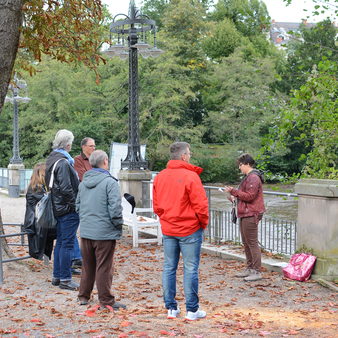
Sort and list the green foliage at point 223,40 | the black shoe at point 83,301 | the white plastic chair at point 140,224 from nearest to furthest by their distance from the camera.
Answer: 1. the black shoe at point 83,301
2. the white plastic chair at point 140,224
3. the green foliage at point 223,40

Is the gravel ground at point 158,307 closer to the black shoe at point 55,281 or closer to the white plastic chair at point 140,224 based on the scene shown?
the black shoe at point 55,281

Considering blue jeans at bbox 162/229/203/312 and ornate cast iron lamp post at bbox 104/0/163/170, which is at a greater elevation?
ornate cast iron lamp post at bbox 104/0/163/170

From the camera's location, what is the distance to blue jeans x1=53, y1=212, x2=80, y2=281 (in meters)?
7.34

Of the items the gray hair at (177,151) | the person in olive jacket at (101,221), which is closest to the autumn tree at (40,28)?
the person in olive jacket at (101,221)

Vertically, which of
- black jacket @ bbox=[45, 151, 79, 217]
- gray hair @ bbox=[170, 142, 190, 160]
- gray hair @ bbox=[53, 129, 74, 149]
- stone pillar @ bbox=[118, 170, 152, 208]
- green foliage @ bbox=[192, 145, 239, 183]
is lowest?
green foliage @ bbox=[192, 145, 239, 183]

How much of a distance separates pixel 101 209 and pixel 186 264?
108 cm

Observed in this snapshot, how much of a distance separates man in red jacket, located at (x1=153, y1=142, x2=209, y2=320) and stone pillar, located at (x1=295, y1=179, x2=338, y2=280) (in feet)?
8.79

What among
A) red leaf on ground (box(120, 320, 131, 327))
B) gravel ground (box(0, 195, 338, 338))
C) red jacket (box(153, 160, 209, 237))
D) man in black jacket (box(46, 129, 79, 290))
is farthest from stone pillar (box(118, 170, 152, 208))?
red leaf on ground (box(120, 320, 131, 327))

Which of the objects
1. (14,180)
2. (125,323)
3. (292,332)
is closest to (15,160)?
(14,180)

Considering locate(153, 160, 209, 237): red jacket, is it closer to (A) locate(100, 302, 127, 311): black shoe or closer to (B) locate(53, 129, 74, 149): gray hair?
(A) locate(100, 302, 127, 311): black shoe

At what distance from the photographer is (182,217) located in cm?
582

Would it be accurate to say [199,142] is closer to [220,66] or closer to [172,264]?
[220,66]

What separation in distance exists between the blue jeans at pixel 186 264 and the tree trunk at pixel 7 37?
220 cm

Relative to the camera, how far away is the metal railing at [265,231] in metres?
9.35
